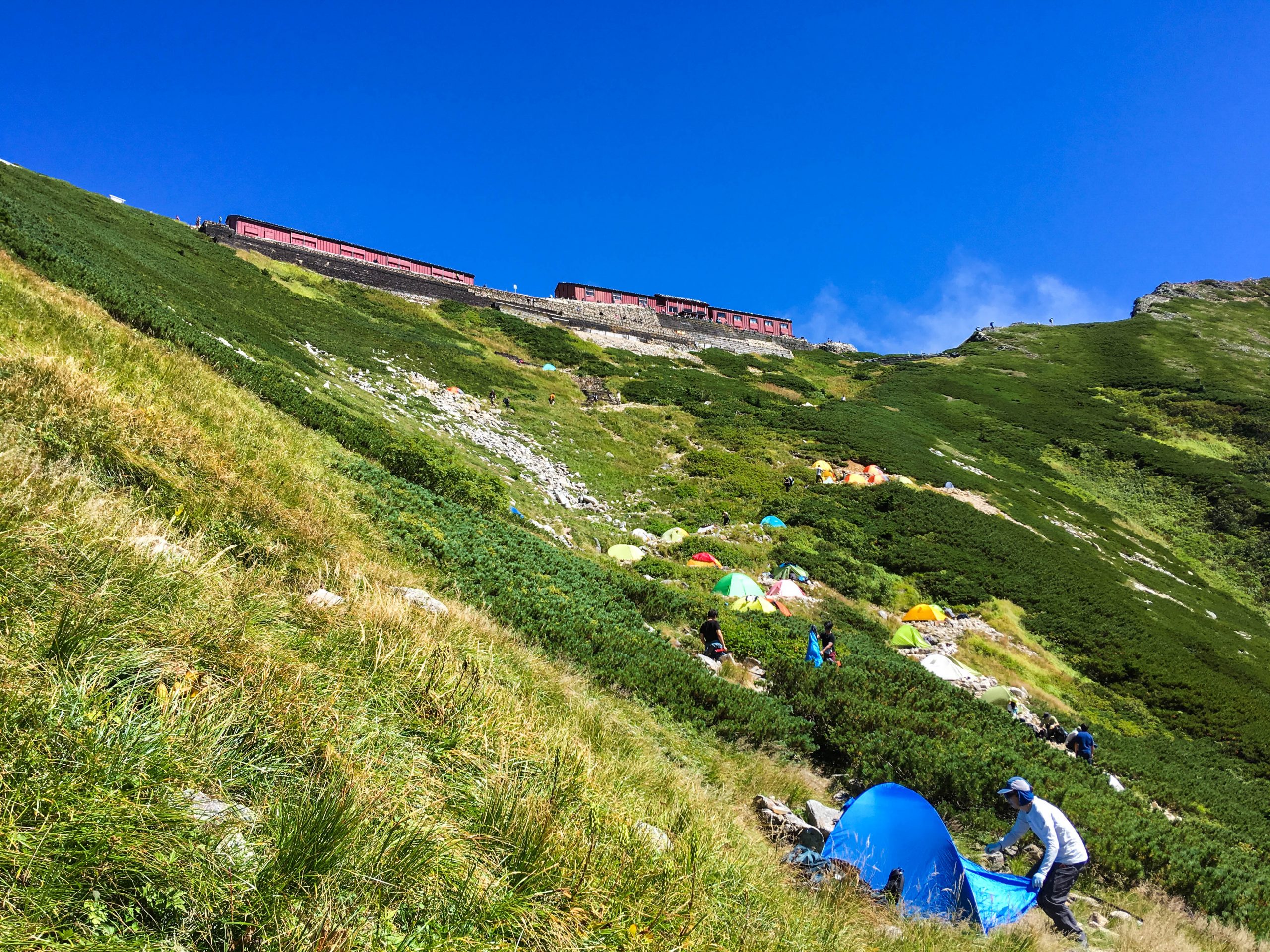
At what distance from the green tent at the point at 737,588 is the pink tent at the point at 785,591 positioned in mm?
865

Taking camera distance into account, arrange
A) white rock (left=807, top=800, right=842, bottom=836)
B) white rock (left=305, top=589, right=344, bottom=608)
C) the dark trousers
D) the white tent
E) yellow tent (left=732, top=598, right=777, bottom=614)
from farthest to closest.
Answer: yellow tent (left=732, top=598, right=777, bottom=614)
the white tent
white rock (left=807, top=800, right=842, bottom=836)
the dark trousers
white rock (left=305, top=589, right=344, bottom=608)

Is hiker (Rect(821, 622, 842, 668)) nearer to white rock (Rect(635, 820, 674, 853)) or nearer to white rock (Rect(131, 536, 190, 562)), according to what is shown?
white rock (Rect(635, 820, 674, 853))

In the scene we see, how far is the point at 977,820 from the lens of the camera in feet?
29.5

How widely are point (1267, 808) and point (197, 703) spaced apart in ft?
67.7

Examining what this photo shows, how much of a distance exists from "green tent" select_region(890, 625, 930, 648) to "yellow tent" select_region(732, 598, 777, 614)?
4272 millimetres

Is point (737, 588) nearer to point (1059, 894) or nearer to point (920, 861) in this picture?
point (920, 861)

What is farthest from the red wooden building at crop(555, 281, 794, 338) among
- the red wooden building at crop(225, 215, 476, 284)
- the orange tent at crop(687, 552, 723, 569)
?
the orange tent at crop(687, 552, 723, 569)

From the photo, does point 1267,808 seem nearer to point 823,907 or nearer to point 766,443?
point 823,907

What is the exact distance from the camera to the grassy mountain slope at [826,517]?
9.87 meters

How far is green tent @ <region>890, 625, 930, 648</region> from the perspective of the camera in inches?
771

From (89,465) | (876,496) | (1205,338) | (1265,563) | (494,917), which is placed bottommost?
(494,917)

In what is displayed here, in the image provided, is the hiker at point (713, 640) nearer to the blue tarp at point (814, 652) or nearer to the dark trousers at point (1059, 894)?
the blue tarp at point (814, 652)

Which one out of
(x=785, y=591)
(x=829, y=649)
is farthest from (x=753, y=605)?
(x=829, y=649)

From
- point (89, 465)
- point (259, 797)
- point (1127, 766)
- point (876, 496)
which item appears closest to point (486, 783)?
point (259, 797)
